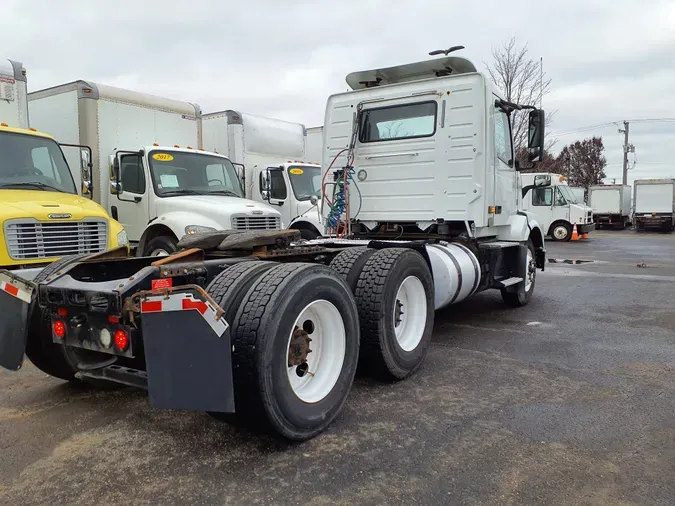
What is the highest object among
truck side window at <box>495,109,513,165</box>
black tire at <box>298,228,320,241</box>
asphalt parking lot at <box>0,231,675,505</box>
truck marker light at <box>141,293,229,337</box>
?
truck side window at <box>495,109,513,165</box>

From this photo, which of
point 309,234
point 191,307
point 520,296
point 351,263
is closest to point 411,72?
point 520,296

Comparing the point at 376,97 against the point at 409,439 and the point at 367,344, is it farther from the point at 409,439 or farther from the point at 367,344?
the point at 409,439

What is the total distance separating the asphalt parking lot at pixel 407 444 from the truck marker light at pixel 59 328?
663 mm

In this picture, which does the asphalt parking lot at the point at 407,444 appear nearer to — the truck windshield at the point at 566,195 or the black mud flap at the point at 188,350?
the black mud flap at the point at 188,350

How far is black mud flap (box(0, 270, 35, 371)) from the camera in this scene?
3413 millimetres

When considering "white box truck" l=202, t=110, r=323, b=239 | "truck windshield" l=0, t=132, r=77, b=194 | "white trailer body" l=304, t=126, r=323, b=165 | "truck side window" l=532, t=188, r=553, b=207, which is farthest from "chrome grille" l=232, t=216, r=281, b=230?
"truck side window" l=532, t=188, r=553, b=207

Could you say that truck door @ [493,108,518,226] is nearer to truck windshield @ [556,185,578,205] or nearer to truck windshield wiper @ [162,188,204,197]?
truck windshield wiper @ [162,188,204,197]

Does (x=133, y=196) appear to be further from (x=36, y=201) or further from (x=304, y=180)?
(x=304, y=180)

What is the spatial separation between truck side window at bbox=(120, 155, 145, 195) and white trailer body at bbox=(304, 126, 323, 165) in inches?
203

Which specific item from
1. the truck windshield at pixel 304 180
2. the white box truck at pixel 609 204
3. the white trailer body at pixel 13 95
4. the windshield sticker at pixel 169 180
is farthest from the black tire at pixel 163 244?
the white box truck at pixel 609 204

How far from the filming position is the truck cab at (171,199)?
320 inches

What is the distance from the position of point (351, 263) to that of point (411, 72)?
362 centimetres

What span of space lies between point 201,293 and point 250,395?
2.16 ft

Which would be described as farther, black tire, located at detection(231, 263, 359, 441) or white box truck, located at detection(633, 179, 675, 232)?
white box truck, located at detection(633, 179, 675, 232)
